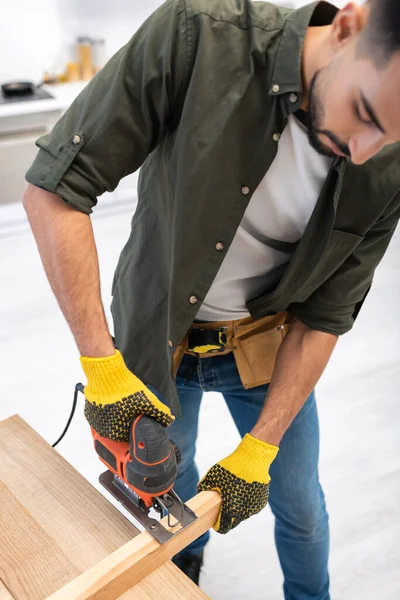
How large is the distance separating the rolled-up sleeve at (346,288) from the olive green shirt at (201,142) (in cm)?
4

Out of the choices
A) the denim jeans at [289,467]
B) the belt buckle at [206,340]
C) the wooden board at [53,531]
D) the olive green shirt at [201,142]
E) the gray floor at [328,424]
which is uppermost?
the olive green shirt at [201,142]

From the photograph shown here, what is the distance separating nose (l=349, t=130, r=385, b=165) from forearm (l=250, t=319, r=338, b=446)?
502mm

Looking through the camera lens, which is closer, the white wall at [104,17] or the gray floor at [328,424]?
the gray floor at [328,424]

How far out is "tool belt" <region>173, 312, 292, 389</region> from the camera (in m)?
1.32

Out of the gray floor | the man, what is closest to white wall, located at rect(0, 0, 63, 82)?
the gray floor

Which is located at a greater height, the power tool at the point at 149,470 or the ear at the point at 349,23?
the ear at the point at 349,23

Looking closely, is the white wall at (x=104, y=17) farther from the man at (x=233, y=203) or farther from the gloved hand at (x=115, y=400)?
the gloved hand at (x=115, y=400)

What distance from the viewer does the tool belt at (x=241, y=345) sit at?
4.34 ft

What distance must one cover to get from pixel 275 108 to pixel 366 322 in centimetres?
214

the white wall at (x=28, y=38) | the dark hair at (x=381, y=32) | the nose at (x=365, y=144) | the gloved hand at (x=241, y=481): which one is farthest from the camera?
the white wall at (x=28, y=38)

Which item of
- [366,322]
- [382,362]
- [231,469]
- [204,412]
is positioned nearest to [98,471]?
[204,412]

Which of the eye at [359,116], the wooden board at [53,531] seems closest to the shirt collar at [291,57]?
the eye at [359,116]

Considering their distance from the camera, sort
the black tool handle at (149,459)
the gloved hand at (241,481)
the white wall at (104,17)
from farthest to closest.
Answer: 1. the white wall at (104,17)
2. the gloved hand at (241,481)
3. the black tool handle at (149,459)

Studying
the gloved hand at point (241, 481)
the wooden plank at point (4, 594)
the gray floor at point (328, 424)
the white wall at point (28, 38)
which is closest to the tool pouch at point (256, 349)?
the gloved hand at point (241, 481)
